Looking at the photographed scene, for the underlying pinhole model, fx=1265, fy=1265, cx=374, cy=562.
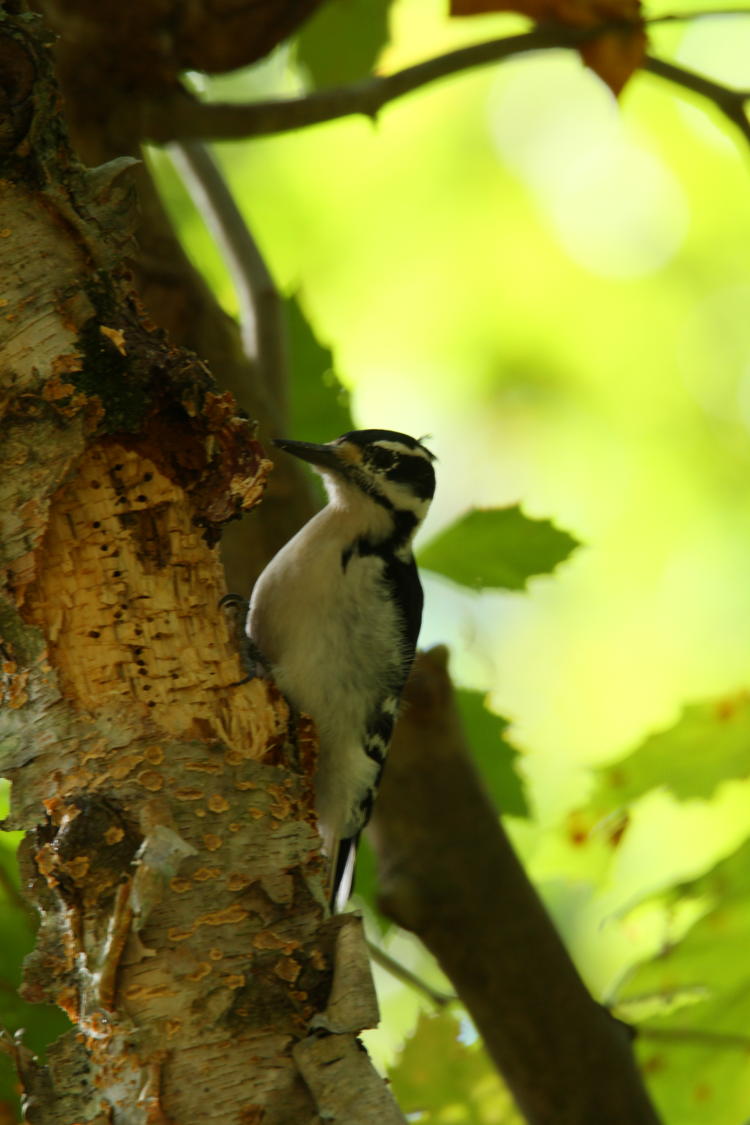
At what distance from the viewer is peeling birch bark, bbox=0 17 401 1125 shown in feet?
4.62

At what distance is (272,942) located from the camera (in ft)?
4.89

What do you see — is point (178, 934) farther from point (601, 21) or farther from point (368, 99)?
point (601, 21)

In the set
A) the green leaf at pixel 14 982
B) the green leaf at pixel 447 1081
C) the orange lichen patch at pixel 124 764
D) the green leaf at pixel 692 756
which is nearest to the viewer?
the orange lichen patch at pixel 124 764

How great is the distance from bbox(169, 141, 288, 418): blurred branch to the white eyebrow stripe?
303 mm

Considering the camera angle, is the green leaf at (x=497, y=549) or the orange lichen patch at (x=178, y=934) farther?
the green leaf at (x=497, y=549)

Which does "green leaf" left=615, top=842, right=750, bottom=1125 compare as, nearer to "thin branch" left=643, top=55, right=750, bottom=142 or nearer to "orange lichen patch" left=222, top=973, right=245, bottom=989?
"orange lichen patch" left=222, top=973, right=245, bottom=989

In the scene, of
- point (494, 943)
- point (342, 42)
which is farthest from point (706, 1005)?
point (342, 42)

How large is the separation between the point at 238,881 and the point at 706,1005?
4.24 feet

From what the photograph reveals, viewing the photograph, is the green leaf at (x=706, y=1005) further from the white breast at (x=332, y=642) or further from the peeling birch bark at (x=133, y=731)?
the peeling birch bark at (x=133, y=731)

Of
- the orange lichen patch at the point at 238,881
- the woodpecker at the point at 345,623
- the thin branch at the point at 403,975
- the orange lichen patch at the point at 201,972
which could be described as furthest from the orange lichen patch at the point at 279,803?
the woodpecker at the point at 345,623

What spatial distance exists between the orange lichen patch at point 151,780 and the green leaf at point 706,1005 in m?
1.20

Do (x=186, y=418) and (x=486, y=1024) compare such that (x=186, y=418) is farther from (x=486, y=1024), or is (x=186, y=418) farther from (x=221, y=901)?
(x=486, y=1024)

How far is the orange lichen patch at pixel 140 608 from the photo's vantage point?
1.62 m

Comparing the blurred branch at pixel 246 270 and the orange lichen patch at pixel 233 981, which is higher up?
the blurred branch at pixel 246 270
